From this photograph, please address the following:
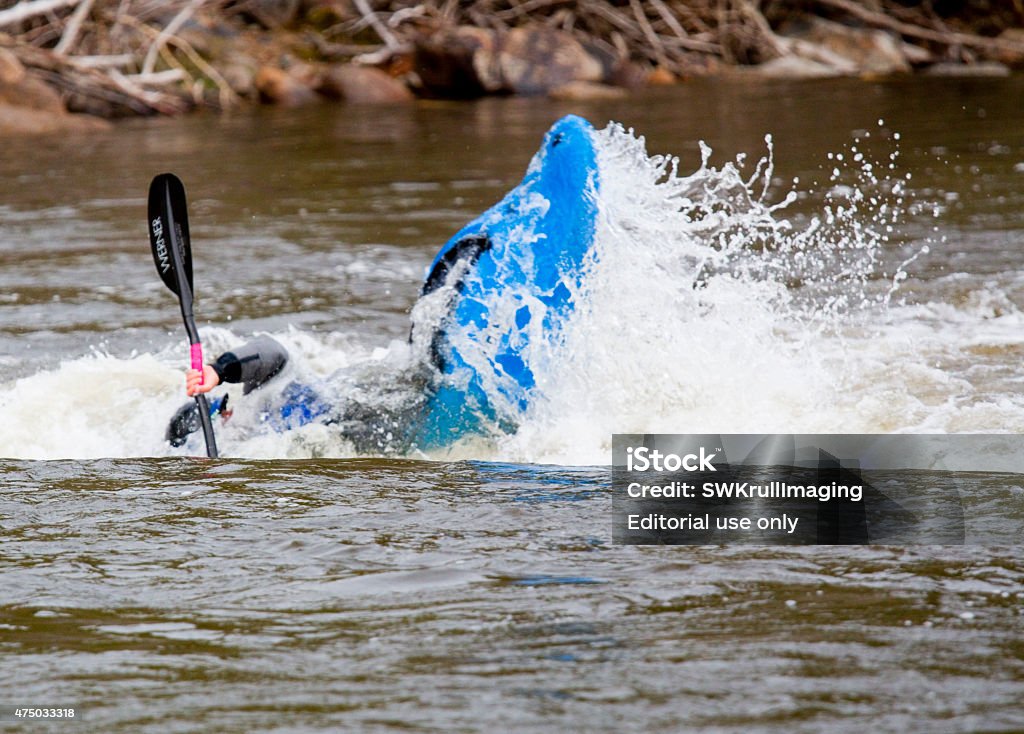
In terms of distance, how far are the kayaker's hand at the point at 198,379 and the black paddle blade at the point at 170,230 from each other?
0.73 metres

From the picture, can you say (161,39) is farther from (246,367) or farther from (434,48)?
(246,367)

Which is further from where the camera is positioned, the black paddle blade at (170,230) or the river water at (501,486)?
the black paddle blade at (170,230)

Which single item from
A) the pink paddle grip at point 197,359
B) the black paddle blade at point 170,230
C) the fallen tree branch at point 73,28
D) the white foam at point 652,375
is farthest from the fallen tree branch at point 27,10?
the pink paddle grip at point 197,359

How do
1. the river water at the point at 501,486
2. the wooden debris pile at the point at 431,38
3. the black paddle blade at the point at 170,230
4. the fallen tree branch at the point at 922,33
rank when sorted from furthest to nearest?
the fallen tree branch at the point at 922,33, the wooden debris pile at the point at 431,38, the black paddle blade at the point at 170,230, the river water at the point at 501,486

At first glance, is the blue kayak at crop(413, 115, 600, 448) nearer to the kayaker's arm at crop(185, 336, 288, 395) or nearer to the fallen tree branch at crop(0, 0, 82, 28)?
the kayaker's arm at crop(185, 336, 288, 395)

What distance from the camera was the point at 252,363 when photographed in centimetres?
479

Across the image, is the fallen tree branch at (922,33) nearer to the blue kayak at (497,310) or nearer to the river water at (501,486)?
the river water at (501,486)

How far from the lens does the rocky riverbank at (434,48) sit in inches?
640

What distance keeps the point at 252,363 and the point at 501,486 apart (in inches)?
47.6

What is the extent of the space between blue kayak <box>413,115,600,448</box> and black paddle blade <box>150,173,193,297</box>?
1148 millimetres

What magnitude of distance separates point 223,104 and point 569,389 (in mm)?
13043

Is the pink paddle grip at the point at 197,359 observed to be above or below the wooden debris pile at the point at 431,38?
below

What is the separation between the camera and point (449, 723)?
250 centimetres

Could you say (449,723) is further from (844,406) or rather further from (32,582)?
(844,406)
